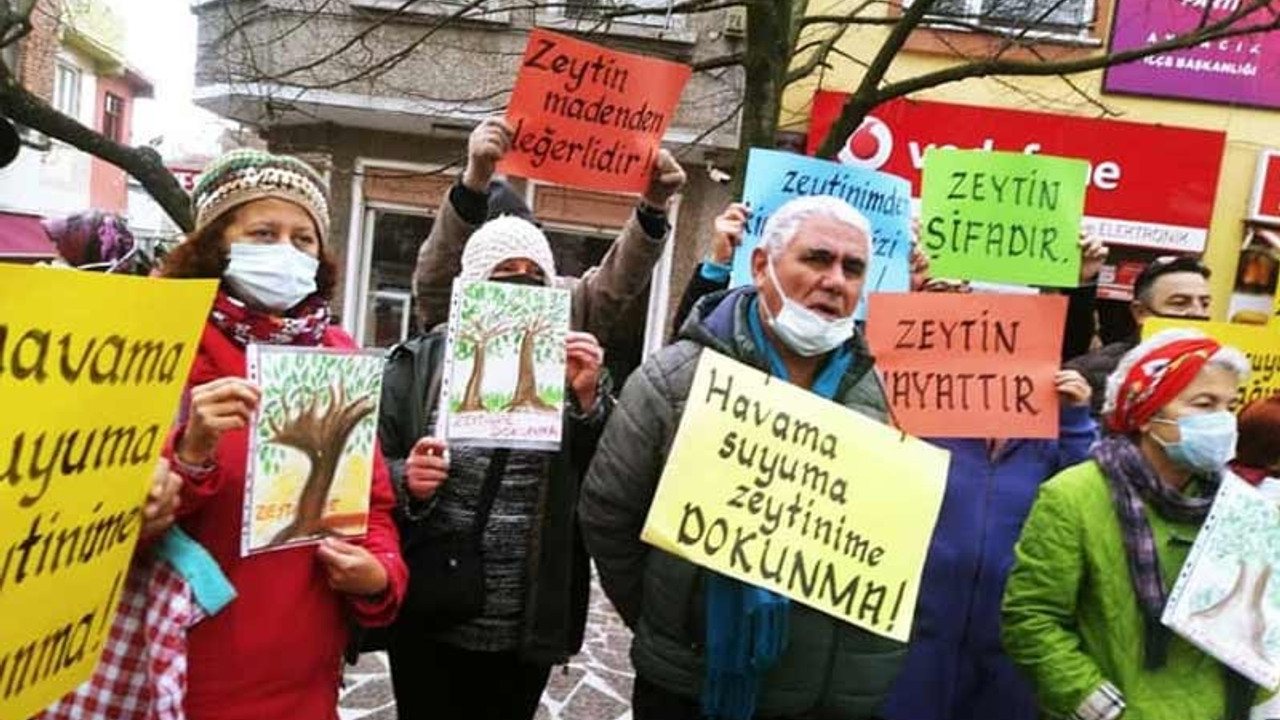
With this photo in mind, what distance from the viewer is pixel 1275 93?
9.52m

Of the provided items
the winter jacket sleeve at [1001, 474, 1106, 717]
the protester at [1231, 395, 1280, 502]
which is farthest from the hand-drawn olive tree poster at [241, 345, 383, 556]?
the protester at [1231, 395, 1280, 502]

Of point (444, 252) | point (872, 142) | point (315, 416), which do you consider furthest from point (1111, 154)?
point (315, 416)

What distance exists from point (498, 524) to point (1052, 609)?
1.29 metres

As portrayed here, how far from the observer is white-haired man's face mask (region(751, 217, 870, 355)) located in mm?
2199

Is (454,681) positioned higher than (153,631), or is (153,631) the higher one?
(153,631)

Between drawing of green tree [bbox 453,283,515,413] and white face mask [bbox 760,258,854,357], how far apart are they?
62cm

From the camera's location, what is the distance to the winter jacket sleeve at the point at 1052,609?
224cm

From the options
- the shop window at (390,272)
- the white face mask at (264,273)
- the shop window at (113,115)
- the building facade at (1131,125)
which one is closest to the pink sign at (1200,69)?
the building facade at (1131,125)

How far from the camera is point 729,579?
6.85 ft

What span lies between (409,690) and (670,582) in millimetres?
889

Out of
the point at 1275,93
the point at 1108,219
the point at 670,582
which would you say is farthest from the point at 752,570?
the point at 1275,93

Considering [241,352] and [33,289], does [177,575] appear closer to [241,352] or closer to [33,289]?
[241,352]

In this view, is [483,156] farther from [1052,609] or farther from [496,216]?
[1052,609]

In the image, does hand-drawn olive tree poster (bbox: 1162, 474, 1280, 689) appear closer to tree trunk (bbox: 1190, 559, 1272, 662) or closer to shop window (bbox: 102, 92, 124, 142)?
tree trunk (bbox: 1190, 559, 1272, 662)
